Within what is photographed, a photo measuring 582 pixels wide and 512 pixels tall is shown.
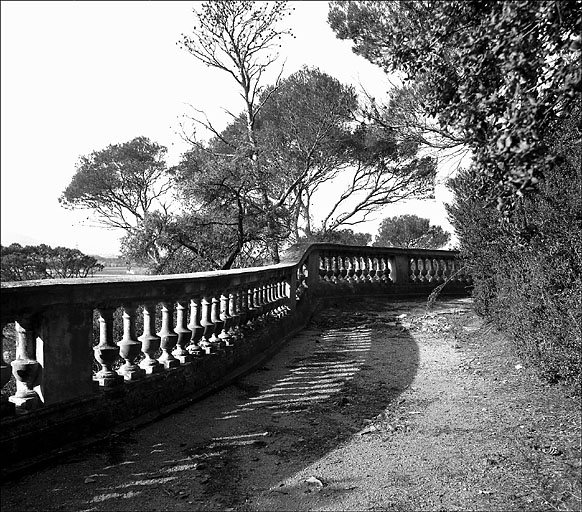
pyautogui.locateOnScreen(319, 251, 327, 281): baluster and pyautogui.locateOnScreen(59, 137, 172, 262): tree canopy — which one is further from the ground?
pyautogui.locateOnScreen(59, 137, 172, 262): tree canopy

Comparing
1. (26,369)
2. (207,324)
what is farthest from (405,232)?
(26,369)

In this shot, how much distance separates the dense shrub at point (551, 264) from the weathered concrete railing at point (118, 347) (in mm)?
2351

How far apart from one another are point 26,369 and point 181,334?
141 cm

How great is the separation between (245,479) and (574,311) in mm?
2234

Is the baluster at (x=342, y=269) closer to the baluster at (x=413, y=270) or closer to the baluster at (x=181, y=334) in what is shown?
the baluster at (x=413, y=270)

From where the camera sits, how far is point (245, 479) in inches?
115

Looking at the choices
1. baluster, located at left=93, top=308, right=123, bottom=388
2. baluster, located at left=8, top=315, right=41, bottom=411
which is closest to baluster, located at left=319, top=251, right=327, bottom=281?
baluster, located at left=93, top=308, right=123, bottom=388

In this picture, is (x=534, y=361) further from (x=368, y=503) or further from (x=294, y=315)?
(x=294, y=315)

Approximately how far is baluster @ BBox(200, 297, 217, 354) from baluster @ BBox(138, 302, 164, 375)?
0.70 metres

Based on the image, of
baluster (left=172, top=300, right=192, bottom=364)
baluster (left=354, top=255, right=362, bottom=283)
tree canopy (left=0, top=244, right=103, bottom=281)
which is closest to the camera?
baluster (left=172, top=300, right=192, bottom=364)

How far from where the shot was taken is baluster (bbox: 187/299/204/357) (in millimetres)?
4418

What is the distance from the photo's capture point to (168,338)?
13.4 feet

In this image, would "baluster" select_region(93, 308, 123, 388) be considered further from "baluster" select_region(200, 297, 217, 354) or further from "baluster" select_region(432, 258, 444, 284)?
"baluster" select_region(432, 258, 444, 284)

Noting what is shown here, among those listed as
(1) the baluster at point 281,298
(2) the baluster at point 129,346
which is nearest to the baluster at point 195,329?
Answer: (2) the baluster at point 129,346
